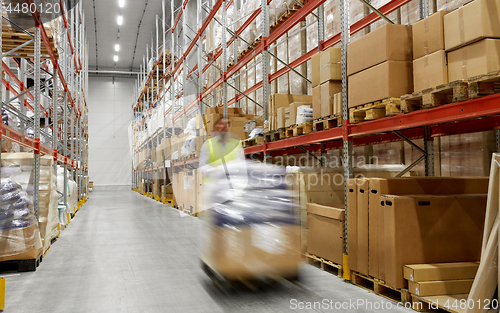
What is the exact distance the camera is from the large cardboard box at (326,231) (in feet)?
13.9

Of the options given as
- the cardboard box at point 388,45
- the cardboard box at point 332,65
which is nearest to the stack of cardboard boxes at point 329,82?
the cardboard box at point 332,65

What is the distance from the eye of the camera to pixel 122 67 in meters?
28.6

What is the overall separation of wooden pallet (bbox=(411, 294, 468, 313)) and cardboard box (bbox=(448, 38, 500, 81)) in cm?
180

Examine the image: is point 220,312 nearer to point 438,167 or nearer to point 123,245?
point 438,167

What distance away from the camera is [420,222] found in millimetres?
3400

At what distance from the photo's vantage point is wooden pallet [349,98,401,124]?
349cm

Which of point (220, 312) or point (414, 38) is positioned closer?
point (220, 312)

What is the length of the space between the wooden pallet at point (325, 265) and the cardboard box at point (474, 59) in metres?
2.31

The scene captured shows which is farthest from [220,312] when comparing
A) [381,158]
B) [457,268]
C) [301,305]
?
[381,158]

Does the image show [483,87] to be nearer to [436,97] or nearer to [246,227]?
[436,97]

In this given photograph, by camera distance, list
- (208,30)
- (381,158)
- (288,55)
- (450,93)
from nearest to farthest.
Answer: (450,93), (381,158), (288,55), (208,30)

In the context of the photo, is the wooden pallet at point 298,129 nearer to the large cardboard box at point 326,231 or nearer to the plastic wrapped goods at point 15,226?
the large cardboard box at point 326,231

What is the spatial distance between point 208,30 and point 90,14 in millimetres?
10955
